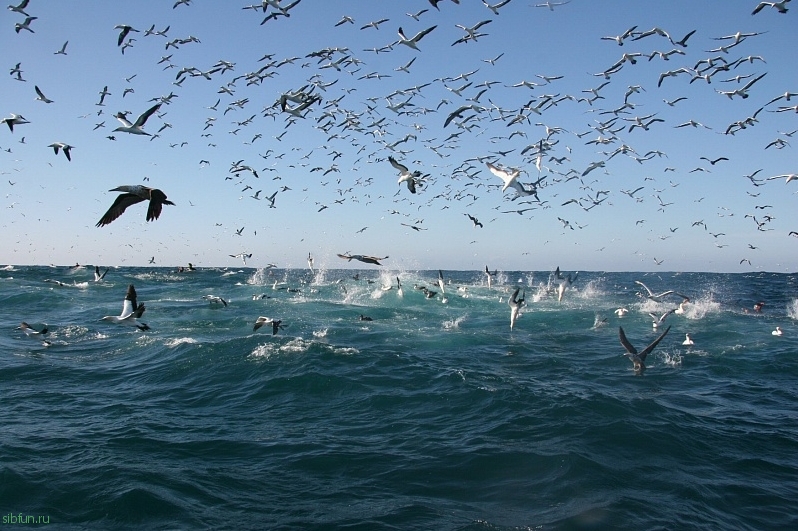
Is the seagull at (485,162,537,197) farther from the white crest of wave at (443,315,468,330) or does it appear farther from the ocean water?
the white crest of wave at (443,315,468,330)

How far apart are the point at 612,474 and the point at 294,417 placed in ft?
23.3

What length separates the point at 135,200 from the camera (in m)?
7.70

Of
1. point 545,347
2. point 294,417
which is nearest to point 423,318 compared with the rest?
point 545,347

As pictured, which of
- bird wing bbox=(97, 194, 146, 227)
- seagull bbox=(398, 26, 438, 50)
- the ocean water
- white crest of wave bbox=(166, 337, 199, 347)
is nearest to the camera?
the ocean water

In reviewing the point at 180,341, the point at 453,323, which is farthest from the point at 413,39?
the point at 453,323

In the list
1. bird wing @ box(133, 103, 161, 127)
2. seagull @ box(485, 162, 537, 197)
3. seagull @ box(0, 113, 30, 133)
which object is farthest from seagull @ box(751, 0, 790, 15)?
seagull @ box(0, 113, 30, 133)

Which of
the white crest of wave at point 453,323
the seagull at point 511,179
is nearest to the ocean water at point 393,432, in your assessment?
the white crest of wave at point 453,323

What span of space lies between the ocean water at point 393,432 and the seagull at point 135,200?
4366 mm

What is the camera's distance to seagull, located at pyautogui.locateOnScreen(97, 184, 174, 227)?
7.15 metres

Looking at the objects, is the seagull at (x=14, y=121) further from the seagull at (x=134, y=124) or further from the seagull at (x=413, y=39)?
the seagull at (x=413, y=39)

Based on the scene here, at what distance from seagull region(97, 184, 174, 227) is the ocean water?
4.37m

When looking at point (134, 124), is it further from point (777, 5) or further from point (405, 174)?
point (777, 5)

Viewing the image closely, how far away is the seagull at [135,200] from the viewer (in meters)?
7.15

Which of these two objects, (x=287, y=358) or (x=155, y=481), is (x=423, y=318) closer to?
(x=287, y=358)
